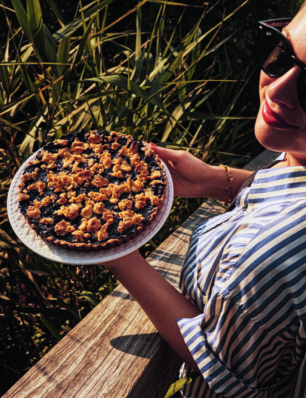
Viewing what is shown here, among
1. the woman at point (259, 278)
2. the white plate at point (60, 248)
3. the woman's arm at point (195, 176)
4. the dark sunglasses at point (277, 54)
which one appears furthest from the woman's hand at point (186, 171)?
the dark sunglasses at point (277, 54)

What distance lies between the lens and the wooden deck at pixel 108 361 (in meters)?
0.90

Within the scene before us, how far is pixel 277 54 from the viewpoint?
2.85 ft

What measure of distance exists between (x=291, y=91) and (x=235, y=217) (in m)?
0.35

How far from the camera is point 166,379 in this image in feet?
3.46

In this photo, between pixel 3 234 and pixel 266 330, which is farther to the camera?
pixel 3 234

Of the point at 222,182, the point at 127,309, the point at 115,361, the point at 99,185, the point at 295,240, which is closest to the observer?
the point at 295,240

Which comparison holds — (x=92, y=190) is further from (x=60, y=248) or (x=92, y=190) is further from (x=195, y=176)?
(x=195, y=176)

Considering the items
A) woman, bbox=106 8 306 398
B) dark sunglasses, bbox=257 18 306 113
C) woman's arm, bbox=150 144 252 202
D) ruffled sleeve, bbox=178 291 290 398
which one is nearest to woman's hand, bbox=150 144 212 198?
woman's arm, bbox=150 144 252 202

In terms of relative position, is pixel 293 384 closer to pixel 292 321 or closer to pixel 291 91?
pixel 292 321

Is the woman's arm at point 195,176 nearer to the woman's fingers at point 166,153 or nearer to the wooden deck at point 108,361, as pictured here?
the woman's fingers at point 166,153

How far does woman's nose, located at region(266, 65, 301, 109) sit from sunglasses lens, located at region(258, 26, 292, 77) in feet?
0.08

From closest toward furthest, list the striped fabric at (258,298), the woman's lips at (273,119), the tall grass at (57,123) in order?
the striped fabric at (258,298), the woman's lips at (273,119), the tall grass at (57,123)

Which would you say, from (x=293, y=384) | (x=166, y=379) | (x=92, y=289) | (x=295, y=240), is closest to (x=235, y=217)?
(x=295, y=240)

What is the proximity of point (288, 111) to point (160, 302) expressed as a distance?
1.91ft
